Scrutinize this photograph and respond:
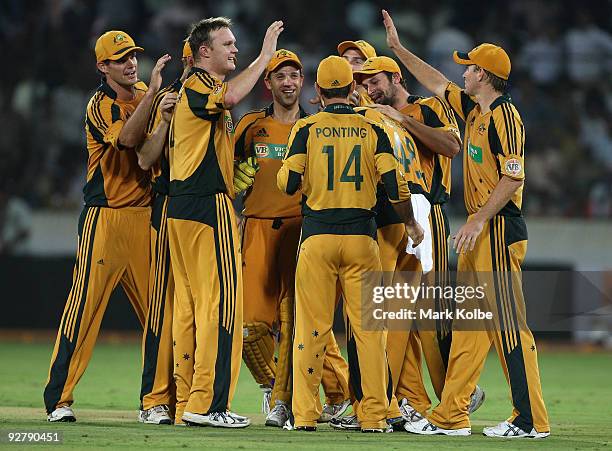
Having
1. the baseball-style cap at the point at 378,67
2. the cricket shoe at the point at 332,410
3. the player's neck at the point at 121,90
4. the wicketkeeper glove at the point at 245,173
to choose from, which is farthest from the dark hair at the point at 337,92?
the cricket shoe at the point at 332,410

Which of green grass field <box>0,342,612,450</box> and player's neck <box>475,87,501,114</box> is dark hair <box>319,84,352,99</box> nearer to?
player's neck <box>475,87,501,114</box>

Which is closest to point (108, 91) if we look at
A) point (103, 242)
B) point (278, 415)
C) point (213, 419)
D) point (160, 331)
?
point (103, 242)

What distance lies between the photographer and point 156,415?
732 cm

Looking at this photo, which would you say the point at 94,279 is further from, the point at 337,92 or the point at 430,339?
the point at 430,339

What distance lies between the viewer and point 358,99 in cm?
769

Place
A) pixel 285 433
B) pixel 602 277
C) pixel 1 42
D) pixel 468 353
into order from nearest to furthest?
pixel 285 433, pixel 468 353, pixel 602 277, pixel 1 42

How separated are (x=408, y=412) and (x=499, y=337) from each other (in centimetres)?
82

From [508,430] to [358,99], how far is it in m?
2.49

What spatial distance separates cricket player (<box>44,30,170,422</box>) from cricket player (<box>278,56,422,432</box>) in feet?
3.82

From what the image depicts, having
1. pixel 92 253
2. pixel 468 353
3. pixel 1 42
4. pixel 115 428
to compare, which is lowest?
pixel 115 428

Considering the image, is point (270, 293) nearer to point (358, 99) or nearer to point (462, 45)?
point (358, 99)

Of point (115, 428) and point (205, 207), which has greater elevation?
point (205, 207)

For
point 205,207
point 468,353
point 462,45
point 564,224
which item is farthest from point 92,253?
point 462,45

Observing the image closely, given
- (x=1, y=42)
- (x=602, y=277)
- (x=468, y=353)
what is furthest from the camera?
(x=1, y=42)
